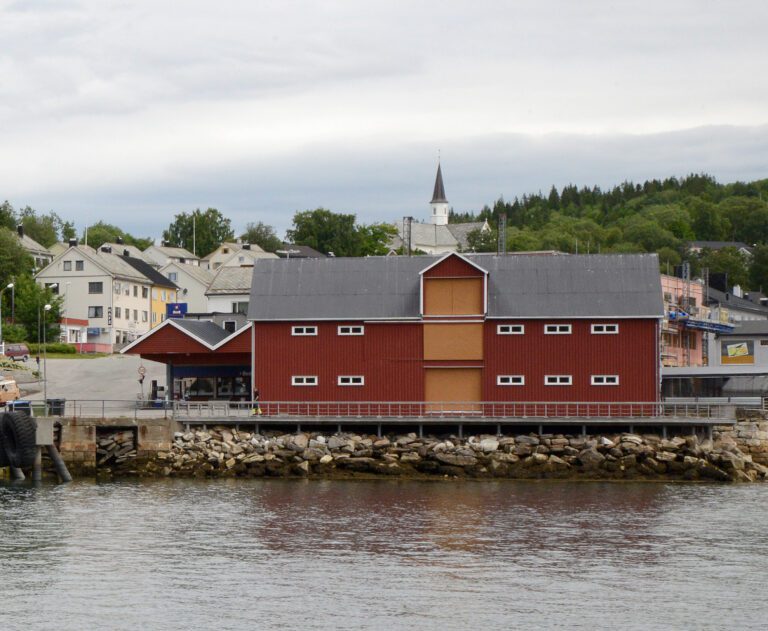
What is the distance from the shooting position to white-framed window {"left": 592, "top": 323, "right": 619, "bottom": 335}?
53.2m

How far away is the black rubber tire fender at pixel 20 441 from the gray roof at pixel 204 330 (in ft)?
37.4

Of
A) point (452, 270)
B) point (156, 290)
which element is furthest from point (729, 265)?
point (452, 270)

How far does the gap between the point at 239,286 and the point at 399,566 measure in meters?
57.8

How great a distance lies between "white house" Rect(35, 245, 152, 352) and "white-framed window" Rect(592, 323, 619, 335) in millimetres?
59245

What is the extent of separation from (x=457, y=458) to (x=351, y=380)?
695 cm

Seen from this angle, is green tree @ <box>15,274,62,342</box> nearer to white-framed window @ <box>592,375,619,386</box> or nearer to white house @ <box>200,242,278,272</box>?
white house @ <box>200,242,278,272</box>

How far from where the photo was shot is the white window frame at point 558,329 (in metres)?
53.4

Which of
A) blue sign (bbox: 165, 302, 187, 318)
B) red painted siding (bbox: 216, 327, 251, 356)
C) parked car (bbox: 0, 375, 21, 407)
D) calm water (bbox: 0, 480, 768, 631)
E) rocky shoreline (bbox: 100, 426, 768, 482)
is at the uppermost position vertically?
blue sign (bbox: 165, 302, 187, 318)

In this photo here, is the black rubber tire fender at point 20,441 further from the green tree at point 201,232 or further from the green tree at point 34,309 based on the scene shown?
the green tree at point 201,232

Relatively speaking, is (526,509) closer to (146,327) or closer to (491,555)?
(491,555)

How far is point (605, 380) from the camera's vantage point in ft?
174

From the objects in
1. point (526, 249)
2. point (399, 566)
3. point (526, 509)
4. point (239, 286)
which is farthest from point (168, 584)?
point (526, 249)

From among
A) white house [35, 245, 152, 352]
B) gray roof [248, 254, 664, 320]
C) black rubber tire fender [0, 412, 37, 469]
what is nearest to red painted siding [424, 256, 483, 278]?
gray roof [248, 254, 664, 320]

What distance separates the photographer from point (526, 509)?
1624 inches
